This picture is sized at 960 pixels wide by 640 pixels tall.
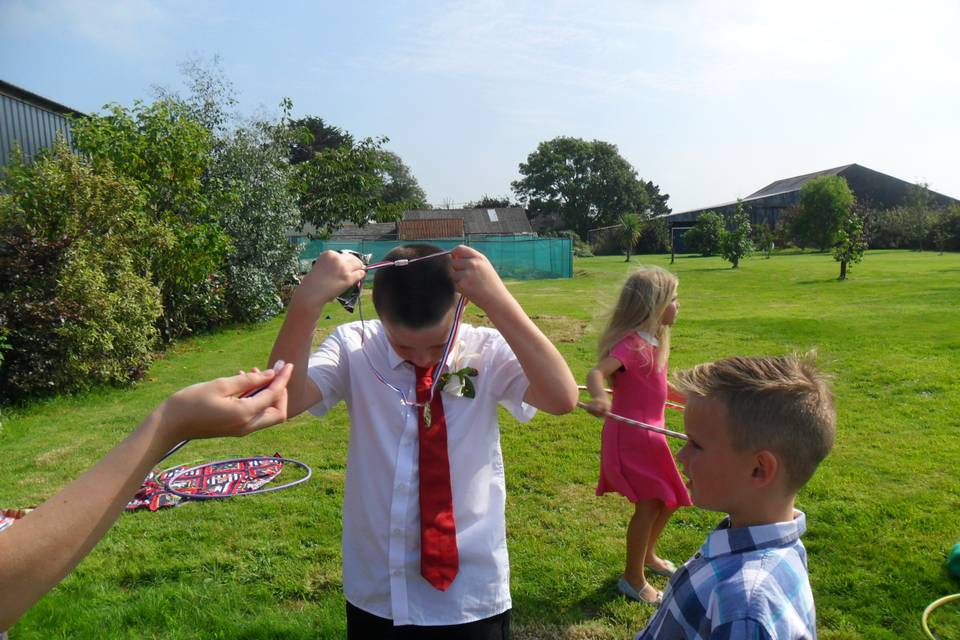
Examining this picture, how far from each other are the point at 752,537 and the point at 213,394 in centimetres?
138

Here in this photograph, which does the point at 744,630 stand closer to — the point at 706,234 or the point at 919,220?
the point at 706,234

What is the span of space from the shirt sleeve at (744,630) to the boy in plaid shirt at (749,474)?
6cm

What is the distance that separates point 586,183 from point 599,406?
85.5 metres

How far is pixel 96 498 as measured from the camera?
1288mm

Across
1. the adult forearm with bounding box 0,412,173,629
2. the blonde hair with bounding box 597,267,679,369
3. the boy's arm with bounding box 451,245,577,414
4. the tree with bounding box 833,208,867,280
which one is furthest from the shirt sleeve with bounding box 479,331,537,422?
the tree with bounding box 833,208,867,280

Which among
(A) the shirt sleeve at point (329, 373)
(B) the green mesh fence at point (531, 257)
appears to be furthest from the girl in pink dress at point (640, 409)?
(B) the green mesh fence at point (531, 257)

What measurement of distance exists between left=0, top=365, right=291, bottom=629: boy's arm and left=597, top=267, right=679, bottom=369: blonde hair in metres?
3.02

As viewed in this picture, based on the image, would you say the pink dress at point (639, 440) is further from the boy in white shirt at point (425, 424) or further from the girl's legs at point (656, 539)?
the boy in white shirt at point (425, 424)

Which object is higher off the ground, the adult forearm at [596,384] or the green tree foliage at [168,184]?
the green tree foliage at [168,184]

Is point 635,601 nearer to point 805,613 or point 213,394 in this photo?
point 805,613

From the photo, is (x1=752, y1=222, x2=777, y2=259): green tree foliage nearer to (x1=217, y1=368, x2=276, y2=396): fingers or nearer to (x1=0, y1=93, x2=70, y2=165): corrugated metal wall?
(x1=0, y1=93, x2=70, y2=165): corrugated metal wall

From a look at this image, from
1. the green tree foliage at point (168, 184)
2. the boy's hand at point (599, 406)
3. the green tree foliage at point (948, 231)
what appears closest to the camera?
the boy's hand at point (599, 406)

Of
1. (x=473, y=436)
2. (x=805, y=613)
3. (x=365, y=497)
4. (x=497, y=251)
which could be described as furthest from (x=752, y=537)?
(x=497, y=251)

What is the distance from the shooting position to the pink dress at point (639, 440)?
3977 mm
